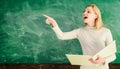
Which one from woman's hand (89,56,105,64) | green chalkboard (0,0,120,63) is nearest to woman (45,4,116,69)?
woman's hand (89,56,105,64)

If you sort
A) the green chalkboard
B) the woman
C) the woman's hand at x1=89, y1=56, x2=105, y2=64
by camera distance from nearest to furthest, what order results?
the woman's hand at x1=89, y1=56, x2=105, y2=64 < the woman < the green chalkboard

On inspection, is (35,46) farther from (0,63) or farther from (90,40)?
(90,40)

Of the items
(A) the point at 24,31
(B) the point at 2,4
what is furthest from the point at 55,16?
(B) the point at 2,4

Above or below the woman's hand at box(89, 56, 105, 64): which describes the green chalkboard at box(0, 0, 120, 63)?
above

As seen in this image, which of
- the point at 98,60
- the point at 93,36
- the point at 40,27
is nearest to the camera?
the point at 98,60

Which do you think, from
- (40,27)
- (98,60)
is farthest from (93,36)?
(40,27)

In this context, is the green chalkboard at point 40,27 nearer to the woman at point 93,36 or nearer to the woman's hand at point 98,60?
the woman at point 93,36

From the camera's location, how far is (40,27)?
2963mm

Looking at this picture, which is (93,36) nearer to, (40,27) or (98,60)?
(98,60)

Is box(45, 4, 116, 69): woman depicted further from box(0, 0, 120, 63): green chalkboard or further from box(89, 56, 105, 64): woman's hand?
box(0, 0, 120, 63): green chalkboard

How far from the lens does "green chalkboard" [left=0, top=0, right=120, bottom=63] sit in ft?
9.62

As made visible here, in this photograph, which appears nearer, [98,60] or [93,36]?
[98,60]

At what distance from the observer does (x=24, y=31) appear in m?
2.96

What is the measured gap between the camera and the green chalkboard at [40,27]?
2934mm
